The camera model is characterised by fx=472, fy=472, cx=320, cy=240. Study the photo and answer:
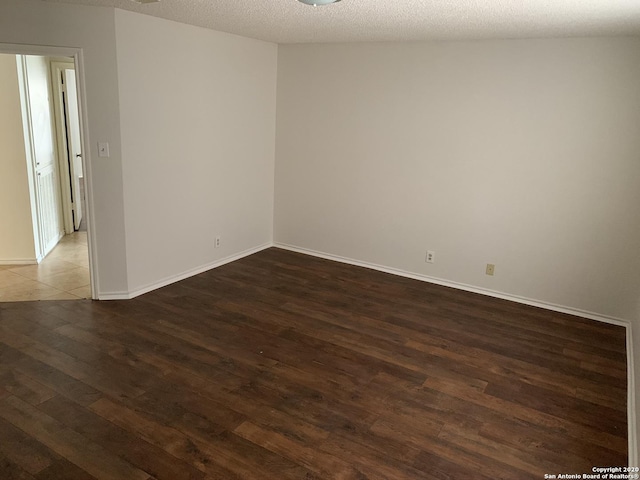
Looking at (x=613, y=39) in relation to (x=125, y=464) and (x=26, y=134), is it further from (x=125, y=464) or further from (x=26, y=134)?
(x=26, y=134)

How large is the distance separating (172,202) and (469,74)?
284cm

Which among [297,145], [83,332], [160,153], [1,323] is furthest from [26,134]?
[297,145]

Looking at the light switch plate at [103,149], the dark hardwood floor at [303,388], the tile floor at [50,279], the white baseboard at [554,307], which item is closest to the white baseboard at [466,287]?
the white baseboard at [554,307]

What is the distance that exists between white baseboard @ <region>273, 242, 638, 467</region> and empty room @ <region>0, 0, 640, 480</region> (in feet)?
0.06

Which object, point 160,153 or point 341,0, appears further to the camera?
A: point 160,153

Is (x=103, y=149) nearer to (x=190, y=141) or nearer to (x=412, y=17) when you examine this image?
(x=190, y=141)

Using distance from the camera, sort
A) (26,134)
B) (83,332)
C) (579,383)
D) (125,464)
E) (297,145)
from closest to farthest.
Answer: (125,464) < (579,383) < (83,332) < (26,134) < (297,145)

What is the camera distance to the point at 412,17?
319 centimetres

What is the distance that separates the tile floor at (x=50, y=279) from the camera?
396cm

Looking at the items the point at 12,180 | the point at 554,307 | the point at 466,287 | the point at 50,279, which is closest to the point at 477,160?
the point at 466,287

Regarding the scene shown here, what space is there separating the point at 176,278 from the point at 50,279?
114 cm

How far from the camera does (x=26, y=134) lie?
4477mm

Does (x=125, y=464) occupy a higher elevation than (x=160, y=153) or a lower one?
lower

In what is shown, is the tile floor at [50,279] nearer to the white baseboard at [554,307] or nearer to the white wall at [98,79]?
the white wall at [98,79]
